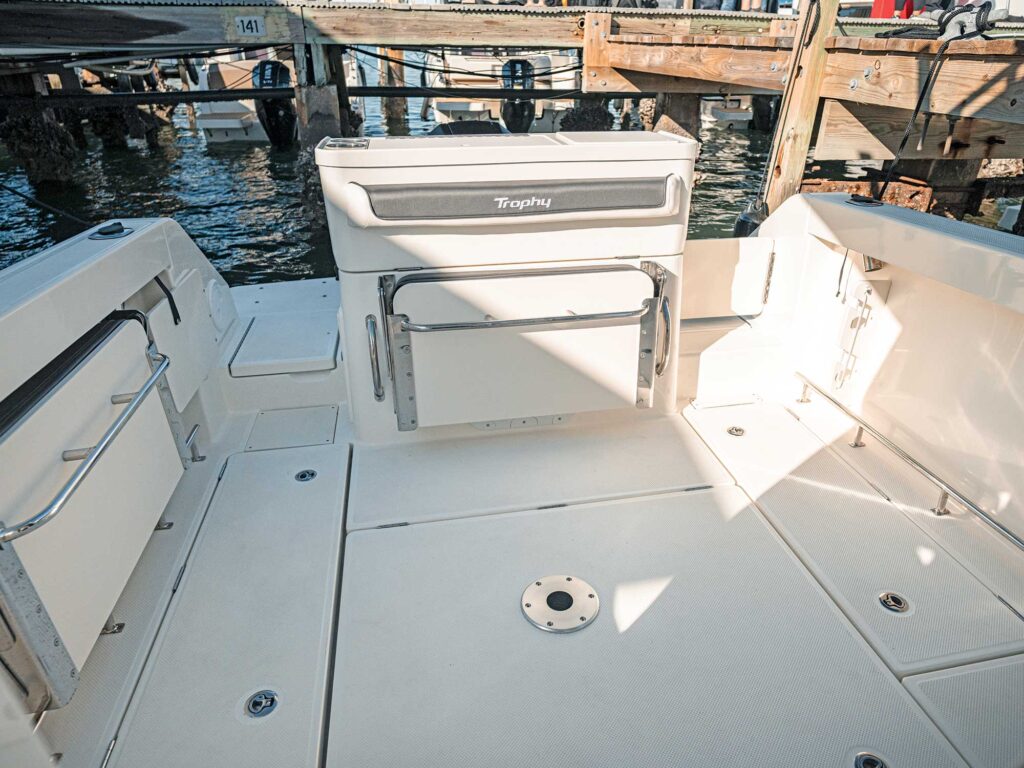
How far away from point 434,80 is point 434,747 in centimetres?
1741

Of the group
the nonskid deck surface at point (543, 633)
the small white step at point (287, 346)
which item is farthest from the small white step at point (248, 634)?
the small white step at point (287, 346)

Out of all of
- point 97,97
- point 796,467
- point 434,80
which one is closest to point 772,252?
point 796,467

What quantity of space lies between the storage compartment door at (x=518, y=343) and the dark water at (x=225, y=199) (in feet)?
17.0

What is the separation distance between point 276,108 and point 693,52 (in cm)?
934

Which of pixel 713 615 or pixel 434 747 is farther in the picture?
pixel 713 615

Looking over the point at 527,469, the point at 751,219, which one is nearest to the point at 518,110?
the point at 751,219

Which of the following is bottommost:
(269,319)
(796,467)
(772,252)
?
(796,467)

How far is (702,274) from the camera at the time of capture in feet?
8.64

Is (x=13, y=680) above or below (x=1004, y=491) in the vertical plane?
above

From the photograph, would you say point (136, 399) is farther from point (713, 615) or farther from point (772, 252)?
point (772, 252)

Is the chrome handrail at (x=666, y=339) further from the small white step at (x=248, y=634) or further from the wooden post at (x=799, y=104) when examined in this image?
the wooden post at (x=799, y=104)

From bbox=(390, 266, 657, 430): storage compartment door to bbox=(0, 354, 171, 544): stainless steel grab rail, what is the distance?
67 centimetres

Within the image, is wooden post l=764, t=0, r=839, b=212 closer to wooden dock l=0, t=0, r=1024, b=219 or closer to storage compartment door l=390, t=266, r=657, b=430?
wooden dock l=0, t=0, r=1024, b=219

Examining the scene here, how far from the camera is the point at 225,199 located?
9422 millimetres
